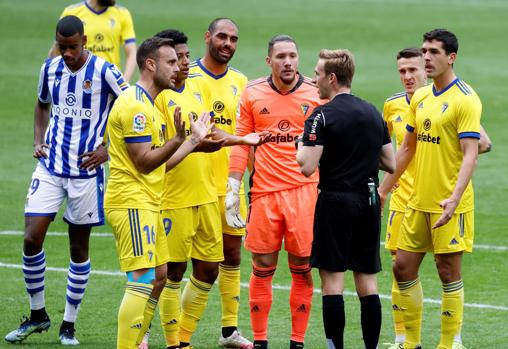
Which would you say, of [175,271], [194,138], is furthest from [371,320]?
[194,138]

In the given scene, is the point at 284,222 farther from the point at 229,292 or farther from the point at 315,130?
the point at 315,130

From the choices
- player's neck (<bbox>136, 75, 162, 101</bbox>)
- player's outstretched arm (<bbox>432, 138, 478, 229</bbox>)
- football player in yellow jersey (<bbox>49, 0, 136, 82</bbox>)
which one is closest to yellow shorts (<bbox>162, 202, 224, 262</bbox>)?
player's neck (<bbox>136, 75, 162, 101</bbox>)

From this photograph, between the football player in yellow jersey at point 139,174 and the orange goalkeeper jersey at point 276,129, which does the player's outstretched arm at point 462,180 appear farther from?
the football player in yellow jersey at point 139,174

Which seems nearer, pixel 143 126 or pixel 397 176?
pixel 143 126

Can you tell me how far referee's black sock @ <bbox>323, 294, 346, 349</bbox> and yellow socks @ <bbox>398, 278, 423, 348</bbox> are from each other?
34.5 inches

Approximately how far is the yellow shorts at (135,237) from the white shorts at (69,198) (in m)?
1.20

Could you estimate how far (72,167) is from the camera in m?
9.25

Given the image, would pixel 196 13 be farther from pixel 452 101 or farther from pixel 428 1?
pixel 452 101

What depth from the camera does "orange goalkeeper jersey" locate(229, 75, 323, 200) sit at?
9.18 metres

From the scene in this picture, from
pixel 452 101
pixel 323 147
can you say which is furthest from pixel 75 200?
pixel 452 101

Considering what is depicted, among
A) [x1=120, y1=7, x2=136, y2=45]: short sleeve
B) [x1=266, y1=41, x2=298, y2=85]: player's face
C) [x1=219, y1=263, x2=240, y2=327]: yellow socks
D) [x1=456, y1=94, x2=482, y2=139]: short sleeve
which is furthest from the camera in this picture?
[x1=120, y1=7, x2=136, y2=45]: short sleeve

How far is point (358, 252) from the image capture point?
8.30 metres

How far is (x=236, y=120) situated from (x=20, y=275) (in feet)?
10.9

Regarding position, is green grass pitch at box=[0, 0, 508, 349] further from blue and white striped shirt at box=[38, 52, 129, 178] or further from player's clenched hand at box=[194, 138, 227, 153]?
player's clenched hand at box=[194, 138, 227, 153]
